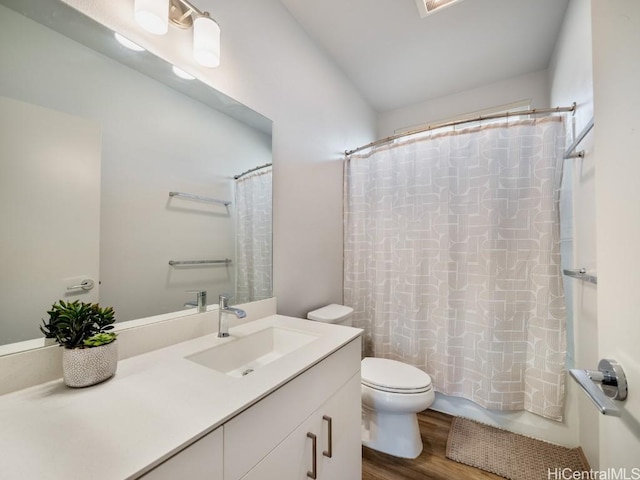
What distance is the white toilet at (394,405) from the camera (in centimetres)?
138

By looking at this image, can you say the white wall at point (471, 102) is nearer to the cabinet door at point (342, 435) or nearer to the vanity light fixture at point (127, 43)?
the vanity light fixture at point (127, 43)

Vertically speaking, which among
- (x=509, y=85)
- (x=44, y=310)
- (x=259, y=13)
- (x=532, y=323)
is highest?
(x=509, y=85)

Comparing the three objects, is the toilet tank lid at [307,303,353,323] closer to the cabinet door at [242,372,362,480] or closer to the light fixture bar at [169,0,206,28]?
the cabinet door at [242,372,362,480]

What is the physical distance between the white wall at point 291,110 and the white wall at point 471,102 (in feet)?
2.39

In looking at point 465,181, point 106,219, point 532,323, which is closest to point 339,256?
point 465,181

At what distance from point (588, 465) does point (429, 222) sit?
61.0 inches

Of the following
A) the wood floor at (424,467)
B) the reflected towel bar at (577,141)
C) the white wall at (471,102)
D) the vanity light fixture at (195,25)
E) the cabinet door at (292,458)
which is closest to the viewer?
the cabinet door at (292,458)

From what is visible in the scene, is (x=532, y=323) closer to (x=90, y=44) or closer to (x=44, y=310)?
(x=44, y=310)

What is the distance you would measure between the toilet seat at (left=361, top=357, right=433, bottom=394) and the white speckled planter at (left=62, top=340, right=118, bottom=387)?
4.15 ft

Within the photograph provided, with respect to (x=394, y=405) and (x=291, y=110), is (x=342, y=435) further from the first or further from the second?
(x=291, y=110)

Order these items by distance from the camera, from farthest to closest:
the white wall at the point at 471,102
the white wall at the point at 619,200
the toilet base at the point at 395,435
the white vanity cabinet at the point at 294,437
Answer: the white wall at the point at 471,102, the toilet base at the point at 395,435, the white vanity cabinet at the point at 294,437, the white wall at the point at 619,200

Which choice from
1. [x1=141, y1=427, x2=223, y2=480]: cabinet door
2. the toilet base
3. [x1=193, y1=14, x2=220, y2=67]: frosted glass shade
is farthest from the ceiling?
the toilet base

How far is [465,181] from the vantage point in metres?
1.74

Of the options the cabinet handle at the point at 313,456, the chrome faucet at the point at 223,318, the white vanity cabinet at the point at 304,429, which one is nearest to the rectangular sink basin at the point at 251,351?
the chrome faucet at the point at 223,318
